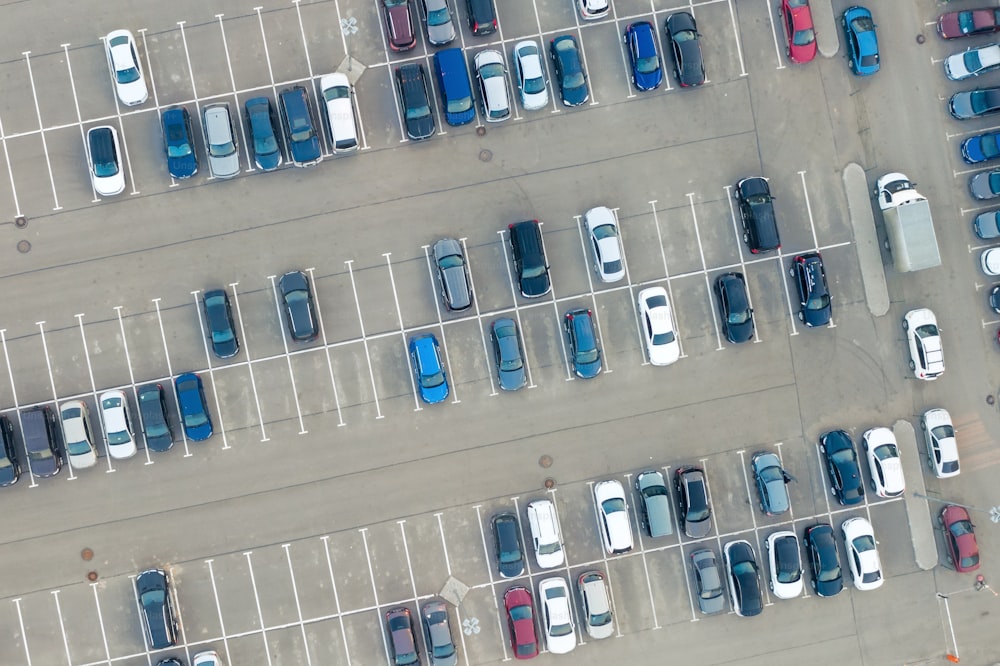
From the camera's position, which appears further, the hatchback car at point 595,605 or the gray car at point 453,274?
the hatchback car at point 595,605

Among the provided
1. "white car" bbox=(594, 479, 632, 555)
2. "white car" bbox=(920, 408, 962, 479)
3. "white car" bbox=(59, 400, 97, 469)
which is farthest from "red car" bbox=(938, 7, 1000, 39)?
"white car" bbox=(59, 400, 97, 469)

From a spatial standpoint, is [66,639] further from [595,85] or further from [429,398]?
[595,85]

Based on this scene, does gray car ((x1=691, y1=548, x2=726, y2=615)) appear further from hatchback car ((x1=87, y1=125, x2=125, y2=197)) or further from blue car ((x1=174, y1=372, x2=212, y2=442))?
hatchback car ((x1=87, y1=125, x2=125, y2=197))

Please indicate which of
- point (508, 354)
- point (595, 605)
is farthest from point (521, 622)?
point (508, 354)

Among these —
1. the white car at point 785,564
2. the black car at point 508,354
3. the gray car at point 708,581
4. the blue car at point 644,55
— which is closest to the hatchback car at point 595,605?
the gray car at point 708,581

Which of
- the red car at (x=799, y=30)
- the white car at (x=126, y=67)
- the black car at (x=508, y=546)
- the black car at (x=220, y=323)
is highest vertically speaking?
the white car at (x=126, y=67)

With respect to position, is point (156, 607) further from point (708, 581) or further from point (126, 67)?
point (708, 581)

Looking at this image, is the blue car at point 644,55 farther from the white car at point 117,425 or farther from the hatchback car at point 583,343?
the white car at point 117,425

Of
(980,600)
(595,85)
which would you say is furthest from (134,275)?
(980,600)
